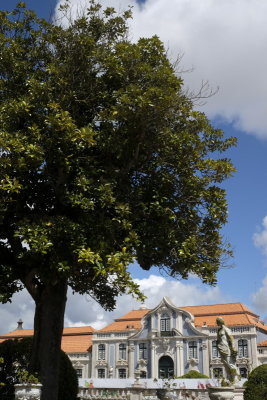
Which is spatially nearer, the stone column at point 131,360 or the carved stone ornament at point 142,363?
the carved stone ornament at point 142,363

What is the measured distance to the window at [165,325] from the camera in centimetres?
5282

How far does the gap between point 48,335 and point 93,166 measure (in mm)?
4391

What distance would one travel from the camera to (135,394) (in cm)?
2125

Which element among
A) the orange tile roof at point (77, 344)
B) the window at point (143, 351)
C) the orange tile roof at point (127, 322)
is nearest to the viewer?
the window at point (143, 351)

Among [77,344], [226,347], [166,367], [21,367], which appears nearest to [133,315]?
[77,344]

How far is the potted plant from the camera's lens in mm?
9945

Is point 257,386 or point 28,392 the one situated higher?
point 28,392

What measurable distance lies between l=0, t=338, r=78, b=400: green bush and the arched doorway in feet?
130

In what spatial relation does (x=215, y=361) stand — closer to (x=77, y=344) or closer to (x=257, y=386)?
(x=77, y=344)

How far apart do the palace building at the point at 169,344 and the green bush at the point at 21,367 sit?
37.2 m

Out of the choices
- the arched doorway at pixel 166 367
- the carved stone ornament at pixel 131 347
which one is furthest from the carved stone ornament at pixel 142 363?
the carved stone ornament at pixel 131 347

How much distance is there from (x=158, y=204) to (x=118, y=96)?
9.16 ft

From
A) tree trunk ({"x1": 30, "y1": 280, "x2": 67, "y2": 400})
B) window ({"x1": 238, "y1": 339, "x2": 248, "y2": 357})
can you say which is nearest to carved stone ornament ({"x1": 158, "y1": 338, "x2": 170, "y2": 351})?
window ({"x1": 238, "y1": 339, "x2": 248, "y2": 357})

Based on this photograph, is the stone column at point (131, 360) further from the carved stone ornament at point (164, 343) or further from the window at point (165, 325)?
the window at point (165, 325)
